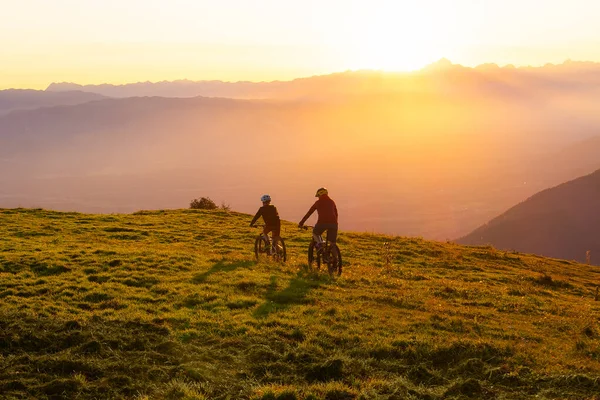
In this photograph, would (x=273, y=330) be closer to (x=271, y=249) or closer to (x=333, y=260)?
(x=333, y=260)

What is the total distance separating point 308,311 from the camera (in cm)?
1532

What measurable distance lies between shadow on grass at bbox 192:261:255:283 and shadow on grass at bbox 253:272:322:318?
241 cm

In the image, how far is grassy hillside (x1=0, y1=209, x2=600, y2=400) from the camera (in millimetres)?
10156

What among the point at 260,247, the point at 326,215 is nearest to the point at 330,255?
the point at 326,215

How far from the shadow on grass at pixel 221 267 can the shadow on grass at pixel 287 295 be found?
7.90 ft

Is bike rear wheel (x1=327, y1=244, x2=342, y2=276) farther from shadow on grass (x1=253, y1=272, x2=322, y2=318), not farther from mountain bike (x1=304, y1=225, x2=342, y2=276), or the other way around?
shadow on grass (x1=253, y1=272, x2=322, y2=318)

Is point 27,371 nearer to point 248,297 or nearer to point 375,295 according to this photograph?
Result: point 248,297

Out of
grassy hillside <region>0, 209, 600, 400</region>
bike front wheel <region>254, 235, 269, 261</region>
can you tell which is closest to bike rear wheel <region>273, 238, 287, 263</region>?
bike front wheel <region>254, 235, 269, 261</region>

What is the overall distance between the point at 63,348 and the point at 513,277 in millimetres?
21559

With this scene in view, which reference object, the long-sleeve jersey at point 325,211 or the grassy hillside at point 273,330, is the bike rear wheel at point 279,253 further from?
the long-sleeve jersey at point 325,211

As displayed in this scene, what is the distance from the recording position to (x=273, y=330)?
13.3m

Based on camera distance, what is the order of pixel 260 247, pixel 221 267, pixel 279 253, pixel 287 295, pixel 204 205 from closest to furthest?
pixel 287 295, pixel 221 267, pixel 279 253, pixel 260 247, pixel 204 205

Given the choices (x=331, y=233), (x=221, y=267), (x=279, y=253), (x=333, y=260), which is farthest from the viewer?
(x=279, y=253)

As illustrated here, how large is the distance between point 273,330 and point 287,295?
12.2 feet
